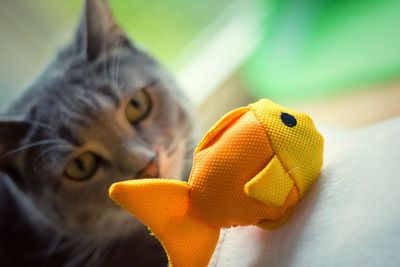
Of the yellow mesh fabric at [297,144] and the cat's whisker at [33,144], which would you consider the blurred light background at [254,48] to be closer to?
the cat's whisker at [33,144]

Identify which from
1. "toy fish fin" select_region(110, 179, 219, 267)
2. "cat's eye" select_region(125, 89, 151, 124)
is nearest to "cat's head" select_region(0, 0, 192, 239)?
"cat's eye" select_region(125, 89, 151, 124)

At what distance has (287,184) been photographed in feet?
1.19

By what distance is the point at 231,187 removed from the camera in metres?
0.35

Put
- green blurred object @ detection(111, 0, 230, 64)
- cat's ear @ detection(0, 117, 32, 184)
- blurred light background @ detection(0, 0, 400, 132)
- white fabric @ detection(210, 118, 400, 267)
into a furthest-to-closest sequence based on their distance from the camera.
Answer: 1. green blurred object @ detection(111, 0, 230, 64)
2. blurred light background @ detection(0, 0, 400, 132)
3. cat's ear @ detection(0, 117, 32, 184)
4. white fabric @ detection(210, 118, 400, 267)

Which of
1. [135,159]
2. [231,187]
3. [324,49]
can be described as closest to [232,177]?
[231,187]

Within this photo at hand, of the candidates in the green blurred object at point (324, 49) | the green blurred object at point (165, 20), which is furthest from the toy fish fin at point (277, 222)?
the green blurred object at point (165, 20)

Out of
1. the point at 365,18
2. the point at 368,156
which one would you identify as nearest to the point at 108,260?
the point at 368,156

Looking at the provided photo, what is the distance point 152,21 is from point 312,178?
76cm

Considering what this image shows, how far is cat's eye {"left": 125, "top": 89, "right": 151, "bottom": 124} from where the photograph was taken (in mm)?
672

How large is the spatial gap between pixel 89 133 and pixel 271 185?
1.16 ft

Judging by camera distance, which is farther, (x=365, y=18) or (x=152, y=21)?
(x=152, y=21)

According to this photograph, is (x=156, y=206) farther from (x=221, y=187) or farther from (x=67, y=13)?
(x=67, y=13)

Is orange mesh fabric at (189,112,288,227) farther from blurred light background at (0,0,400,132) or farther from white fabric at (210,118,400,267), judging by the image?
blurred light background at (0,0,400,132)

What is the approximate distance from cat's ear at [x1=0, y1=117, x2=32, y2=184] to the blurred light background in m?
0.10
